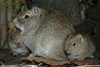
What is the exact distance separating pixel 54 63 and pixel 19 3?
2.46 metres

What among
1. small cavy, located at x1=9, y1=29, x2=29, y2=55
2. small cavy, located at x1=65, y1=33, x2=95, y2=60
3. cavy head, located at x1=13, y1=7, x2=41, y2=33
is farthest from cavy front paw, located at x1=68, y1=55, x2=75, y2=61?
small cavy, located at x1=9, y1=29, x2=29, y2=55

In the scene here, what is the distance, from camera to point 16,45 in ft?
23.0

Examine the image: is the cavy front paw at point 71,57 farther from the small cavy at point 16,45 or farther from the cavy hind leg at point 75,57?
the small cavy at point 16,45

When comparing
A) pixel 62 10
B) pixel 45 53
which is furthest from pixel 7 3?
pixel 45 53

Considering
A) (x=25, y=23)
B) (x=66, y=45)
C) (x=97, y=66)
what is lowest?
(x=97, y=66)

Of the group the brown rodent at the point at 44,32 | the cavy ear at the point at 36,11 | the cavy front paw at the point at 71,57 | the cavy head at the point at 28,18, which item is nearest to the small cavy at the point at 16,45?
the brown rodent at the point at 44,32

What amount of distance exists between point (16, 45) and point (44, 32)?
0.90m

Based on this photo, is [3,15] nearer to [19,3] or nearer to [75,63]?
[19,3]

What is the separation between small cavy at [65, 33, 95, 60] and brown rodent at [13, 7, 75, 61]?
0.09m

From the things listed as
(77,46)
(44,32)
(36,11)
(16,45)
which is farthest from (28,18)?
(77,46)

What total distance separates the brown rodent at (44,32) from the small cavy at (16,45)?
0.34 metres

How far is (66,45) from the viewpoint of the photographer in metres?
6.22

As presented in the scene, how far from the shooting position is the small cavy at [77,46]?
20.4 ft

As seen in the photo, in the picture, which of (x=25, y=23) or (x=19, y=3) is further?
(x=19, y=3)
